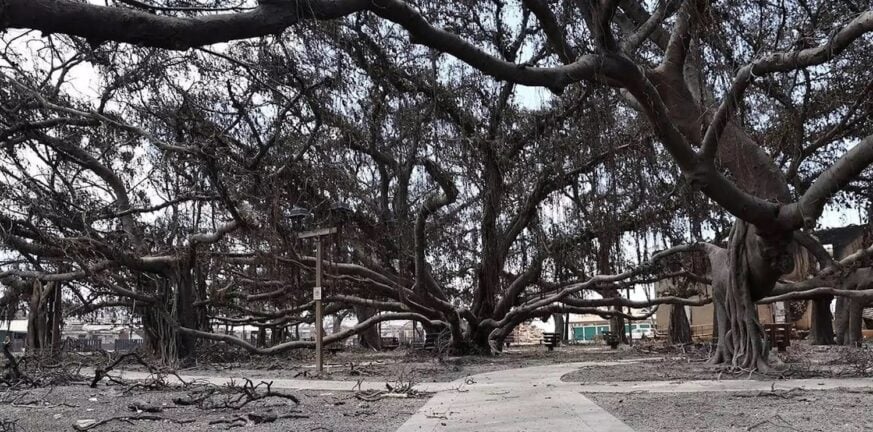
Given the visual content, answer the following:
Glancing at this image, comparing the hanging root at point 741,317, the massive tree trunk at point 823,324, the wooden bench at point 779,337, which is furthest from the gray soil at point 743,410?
the massive tree trunk at point 823,324

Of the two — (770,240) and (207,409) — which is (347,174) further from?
(770,240)

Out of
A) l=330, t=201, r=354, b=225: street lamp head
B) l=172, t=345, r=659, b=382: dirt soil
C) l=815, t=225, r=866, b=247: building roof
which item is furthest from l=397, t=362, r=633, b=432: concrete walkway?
l=815, t=225, r=866, b=247: building roof

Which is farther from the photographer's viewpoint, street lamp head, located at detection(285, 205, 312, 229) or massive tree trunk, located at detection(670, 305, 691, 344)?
massive tree trunk, located at detection(670, 305, 691, 344)

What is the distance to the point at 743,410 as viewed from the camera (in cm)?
718

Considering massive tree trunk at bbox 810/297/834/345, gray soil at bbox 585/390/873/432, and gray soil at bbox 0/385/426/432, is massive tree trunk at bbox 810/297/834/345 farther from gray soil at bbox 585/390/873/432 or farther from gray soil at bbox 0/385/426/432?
gray soil at bbox 0/385/426/432

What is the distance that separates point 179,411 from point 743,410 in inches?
256

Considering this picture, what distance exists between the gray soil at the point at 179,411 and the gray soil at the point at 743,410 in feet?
8.56

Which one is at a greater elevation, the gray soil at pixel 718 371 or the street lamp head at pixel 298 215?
the street lamp head at pixel 298 215

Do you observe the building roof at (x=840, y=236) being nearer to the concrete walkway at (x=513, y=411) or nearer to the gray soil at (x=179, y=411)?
the concrete walkway at (x=513, y=411)

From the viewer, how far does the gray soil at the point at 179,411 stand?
22.5 ft

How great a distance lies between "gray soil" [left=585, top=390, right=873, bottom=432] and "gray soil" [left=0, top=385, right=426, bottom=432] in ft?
8.56

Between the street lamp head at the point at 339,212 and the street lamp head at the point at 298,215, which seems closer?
the street lamp head at the point at 298,215

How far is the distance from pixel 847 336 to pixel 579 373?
14170 mm

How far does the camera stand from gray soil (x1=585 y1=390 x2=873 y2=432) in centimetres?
620
